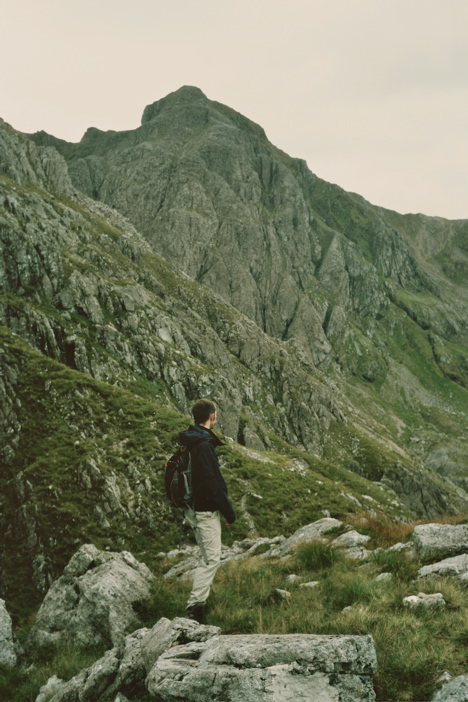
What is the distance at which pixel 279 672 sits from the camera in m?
5.02

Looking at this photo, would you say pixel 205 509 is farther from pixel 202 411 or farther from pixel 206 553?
pixel 202 411

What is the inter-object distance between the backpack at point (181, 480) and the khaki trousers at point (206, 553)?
19.0 inches

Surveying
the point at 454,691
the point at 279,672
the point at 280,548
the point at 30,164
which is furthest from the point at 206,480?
the point at 30,164

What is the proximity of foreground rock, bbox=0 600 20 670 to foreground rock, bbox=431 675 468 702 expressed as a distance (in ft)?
A: 37.5

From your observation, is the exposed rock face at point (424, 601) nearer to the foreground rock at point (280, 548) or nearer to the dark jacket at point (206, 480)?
the dark jacket at point (206, 480)

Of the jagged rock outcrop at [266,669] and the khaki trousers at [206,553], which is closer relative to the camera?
the jagged rock outcrop at [266,669]

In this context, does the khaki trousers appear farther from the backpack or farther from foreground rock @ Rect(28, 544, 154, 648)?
foreground rock @ Rect(28, 544, 154, 648)

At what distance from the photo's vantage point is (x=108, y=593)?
37.4 ft

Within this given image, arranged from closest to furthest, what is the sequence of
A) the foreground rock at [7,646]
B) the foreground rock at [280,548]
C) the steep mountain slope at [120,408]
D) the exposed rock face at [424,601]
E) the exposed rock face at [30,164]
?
the exposed rock face at [424,601] < the foreground rock at [7,646] < the foreground rock at [280,548] < the steep mountain slope at [120,408] < the exposed rock face at [30,164]

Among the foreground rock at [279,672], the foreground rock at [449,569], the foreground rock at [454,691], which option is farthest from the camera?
the foreground rock at [449,569]

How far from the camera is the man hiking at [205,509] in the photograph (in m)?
8.88

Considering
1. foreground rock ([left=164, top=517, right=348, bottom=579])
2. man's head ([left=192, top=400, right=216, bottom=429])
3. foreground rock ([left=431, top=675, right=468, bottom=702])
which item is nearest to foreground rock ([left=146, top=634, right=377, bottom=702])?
foreground rock ([left=431, top=675, right=468, bottom=702])

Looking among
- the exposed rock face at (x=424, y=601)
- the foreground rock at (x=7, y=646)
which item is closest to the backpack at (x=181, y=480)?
the exposed rock face at (x=424, y=601)

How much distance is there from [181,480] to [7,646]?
26.0 ft
